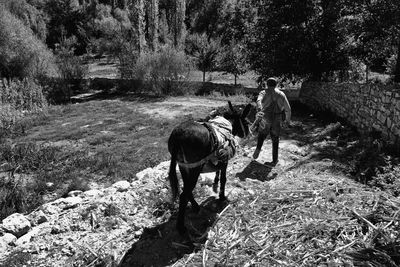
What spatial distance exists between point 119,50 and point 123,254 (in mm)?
26838

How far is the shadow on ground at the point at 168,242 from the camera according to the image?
13.3 feet

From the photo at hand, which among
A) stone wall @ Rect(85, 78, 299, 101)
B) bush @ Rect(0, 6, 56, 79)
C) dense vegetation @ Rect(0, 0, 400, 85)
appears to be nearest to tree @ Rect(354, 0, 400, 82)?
dense vegetation @ Rect(0, 0, 400, 85)

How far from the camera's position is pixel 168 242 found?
4363 mm

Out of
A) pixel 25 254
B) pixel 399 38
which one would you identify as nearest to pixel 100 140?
pixel 25 254

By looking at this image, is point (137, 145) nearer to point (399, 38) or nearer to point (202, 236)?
point (202, 236)

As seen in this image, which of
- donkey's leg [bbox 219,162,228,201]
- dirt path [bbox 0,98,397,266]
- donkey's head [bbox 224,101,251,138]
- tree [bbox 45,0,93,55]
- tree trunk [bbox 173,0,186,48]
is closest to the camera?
dirt path [bbox 0,98,397,266]

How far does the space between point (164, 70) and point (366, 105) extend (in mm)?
15150

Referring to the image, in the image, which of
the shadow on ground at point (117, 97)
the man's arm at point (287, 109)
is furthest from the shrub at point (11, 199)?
the shadow on ground at point (117, 97)

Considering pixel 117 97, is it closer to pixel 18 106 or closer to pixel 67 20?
pixel 18 106

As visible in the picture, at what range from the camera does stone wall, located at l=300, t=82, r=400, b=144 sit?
757 cm

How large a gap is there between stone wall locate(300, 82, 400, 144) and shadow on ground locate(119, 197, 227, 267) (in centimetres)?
506

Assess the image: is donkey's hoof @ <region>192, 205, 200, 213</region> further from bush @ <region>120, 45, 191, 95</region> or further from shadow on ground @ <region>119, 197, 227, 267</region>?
bush @ <region>120, 45, 191, 95</region>

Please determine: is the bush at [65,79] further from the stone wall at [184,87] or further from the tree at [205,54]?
the tree at [205,54]

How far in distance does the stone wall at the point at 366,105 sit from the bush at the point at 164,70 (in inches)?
397
